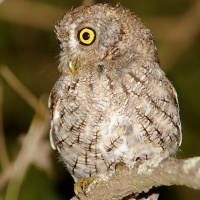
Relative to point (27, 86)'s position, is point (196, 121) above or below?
below

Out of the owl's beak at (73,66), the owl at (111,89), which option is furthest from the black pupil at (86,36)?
the owl's beak at (73,66)

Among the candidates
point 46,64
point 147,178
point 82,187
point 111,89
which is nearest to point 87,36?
point 111,89

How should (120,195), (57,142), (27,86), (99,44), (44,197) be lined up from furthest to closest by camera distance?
(27,86)
(44,197)
(57,142)
(99,44)
(120,195)

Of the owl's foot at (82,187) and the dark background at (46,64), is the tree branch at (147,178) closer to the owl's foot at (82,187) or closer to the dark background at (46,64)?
the owl's foot at (82,187)

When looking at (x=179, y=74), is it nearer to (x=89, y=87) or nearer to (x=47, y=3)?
(x=47, y=3)

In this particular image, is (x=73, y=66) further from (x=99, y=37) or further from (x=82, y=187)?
(x=82, y=187)

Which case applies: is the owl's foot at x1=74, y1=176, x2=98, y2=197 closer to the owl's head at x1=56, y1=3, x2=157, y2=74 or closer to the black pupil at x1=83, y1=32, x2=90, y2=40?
the owl's head at x1=56, y1=3, x2=157, y2=74

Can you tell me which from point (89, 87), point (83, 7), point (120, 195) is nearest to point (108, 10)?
point (83, 7)
